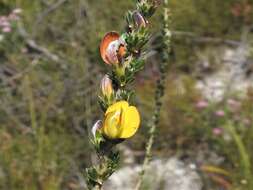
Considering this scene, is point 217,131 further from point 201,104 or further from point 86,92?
point 86,92

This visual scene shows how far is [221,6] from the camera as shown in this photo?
18.6 ft

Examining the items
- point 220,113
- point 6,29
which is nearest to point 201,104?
point 220,113

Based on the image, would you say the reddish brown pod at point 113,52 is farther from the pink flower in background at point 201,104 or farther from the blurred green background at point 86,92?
the pink flower in background at point 201,104

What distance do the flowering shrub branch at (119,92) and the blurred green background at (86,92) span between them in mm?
2714

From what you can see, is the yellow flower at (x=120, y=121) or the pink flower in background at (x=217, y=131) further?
the pink flower in background at (x=217, y=131)

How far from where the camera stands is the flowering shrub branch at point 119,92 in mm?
1295

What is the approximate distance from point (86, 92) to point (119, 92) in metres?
3.59

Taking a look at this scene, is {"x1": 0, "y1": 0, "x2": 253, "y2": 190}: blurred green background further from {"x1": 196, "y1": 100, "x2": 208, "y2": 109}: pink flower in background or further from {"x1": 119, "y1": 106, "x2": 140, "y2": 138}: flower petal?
{"x1": 119, "y1": 106, "x2": 140, "y2": 138}: flower petal

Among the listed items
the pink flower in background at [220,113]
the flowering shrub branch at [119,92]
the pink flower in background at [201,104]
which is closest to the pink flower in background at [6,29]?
the pink flower in background at [201,104]

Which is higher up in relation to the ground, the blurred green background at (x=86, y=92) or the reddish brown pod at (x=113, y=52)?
the blurred green background at (x=86, y=92)

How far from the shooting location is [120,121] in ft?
4.18

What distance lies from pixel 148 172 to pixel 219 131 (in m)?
0.69

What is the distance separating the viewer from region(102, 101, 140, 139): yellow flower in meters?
1.28

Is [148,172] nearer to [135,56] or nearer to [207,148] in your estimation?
[207,148]
